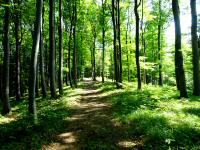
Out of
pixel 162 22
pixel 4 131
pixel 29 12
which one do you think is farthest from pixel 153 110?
pixel 162 22

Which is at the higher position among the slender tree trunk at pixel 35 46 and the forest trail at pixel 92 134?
the slender tree trunk at pixel 35 46

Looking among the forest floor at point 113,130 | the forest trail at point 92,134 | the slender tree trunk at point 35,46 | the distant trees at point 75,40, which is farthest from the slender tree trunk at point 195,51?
the slender tree trunk at point 35,46

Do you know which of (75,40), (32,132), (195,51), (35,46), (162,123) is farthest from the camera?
(75,40)

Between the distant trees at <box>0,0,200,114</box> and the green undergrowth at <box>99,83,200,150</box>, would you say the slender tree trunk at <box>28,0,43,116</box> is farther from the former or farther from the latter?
the green undergrowth at <box>99,83,200,150</box>

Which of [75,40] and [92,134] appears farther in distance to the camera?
[75,40]

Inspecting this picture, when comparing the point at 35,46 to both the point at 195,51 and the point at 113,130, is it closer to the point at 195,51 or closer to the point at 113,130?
the point at 113,130

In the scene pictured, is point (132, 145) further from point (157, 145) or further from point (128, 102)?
point (128, 102)

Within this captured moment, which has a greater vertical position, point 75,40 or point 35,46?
point 75,40

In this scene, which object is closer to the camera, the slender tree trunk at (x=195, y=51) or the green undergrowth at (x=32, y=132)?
the green undergrowth at (x=32, y=132)

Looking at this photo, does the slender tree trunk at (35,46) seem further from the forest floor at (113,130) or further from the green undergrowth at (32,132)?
the forest floor at (113,130)

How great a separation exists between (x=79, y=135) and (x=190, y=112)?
232 inches

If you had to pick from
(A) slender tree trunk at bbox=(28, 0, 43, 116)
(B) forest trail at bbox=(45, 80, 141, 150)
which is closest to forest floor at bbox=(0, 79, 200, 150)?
(B) forest trail at bbox=(45, 80, 141, 150)

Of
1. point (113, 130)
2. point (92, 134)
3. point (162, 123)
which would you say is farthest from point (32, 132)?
point (162, 123)

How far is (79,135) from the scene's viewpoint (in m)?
10.9
